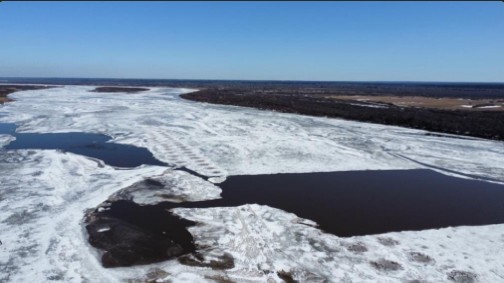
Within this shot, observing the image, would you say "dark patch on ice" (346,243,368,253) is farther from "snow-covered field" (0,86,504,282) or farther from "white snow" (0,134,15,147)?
"white snow" (0,134,15,147)

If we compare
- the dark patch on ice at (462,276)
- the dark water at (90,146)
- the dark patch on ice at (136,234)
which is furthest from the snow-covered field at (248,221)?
the dark water at (90,146)

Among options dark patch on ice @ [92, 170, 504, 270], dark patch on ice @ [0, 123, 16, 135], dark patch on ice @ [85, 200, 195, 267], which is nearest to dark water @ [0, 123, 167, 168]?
dark patch on ice @ [0, 123, 16, 135]

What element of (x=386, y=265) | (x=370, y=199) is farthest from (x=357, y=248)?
(x=370, y=199)

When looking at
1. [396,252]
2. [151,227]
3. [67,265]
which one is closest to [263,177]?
[151,227]

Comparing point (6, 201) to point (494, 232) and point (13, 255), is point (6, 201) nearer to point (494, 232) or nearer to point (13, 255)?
point (13, 255)

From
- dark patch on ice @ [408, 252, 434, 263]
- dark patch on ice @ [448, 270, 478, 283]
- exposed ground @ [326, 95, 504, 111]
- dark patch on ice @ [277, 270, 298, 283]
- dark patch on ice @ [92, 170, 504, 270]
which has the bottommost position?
dark patch on ice @ [277, 270, 298, 283]

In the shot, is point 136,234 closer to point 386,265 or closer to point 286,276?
point 286,276
